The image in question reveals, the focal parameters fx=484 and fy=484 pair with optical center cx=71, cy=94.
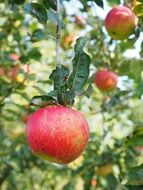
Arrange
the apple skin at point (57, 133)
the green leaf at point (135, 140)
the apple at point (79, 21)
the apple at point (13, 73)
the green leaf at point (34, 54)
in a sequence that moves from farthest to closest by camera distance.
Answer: the apple at point (79, 21)
the apple at point (13, 73)
the green leaf at point (34, 54)
the green leaf at point (135, 140)
the apple skin at point (57, 133)

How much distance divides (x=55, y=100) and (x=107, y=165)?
255 cm

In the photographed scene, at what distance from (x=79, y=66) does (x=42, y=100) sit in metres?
0.16

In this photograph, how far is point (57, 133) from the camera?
4.73ft

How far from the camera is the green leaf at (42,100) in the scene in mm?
1502

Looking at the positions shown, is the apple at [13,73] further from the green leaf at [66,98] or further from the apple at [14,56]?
the green leaf at [66,98]

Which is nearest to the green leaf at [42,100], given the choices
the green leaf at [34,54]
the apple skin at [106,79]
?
the green leaf at [34,54]

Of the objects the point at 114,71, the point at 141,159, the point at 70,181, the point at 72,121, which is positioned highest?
the point at 72,121

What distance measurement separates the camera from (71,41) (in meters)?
4.17

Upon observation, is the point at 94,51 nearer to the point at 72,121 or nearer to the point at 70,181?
the point at 70,181

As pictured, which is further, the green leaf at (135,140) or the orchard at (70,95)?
the green leaf at (135,140)

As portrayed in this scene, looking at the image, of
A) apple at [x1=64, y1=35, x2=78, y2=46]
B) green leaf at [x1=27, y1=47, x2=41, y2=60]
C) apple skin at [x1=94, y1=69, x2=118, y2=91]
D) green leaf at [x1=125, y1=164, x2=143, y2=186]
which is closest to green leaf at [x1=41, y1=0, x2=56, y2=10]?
green leaf at [x1=125, y1=164, x2=143, y2=186]

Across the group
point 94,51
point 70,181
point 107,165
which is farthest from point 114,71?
point 70,181

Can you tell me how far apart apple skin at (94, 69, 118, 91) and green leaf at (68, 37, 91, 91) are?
6.73 feet

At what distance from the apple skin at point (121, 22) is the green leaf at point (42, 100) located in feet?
2.85
